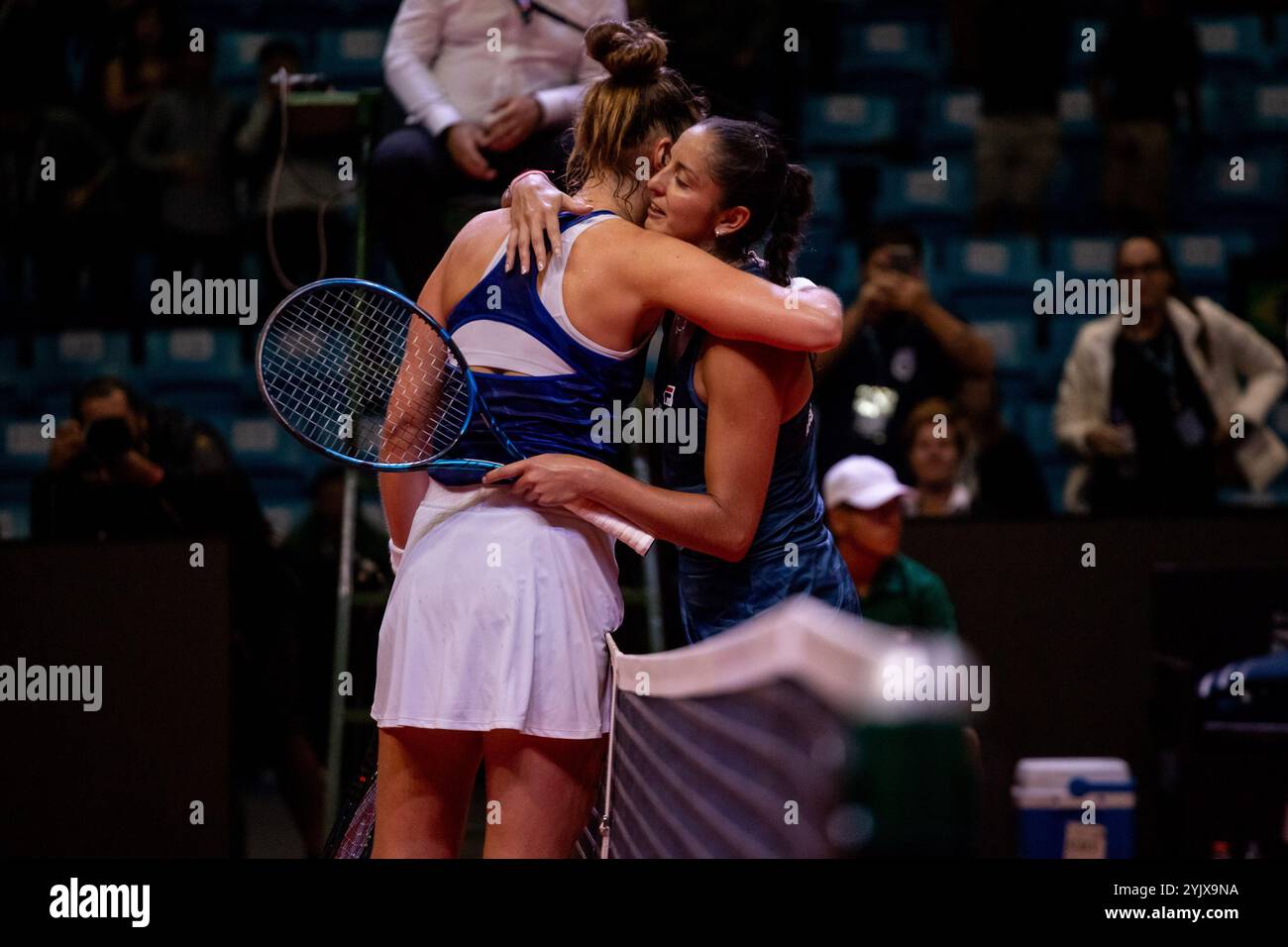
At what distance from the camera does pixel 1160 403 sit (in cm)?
449

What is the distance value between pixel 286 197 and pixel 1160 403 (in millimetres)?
2932

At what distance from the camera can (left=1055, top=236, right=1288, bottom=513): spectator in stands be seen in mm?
4473

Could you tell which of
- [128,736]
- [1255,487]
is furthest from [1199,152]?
[128,736]

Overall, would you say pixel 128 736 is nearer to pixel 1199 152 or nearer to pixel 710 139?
pixel 710 139

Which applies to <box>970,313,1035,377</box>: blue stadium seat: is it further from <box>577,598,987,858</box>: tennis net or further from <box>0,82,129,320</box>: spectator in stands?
<box>577,598,987,858</box>: tennis net

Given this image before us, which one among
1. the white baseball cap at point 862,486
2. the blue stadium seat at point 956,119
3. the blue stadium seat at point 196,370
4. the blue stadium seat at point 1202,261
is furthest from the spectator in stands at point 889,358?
the blue stadium seat at point 196,370

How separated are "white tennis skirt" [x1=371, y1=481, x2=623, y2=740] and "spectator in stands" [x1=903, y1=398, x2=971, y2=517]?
2274 millimetres

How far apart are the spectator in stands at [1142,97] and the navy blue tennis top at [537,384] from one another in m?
4.42

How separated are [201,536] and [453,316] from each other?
1.68 metres

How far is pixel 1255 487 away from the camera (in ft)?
15.5
